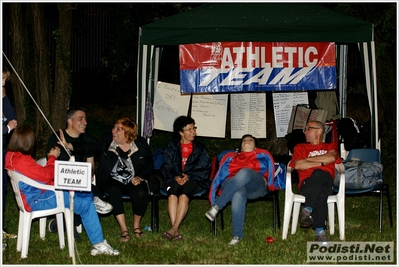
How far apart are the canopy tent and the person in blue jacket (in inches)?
40.4

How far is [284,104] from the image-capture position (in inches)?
387

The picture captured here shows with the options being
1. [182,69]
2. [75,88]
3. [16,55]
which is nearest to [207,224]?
[182,69]

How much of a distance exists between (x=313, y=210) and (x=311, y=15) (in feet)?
8.89

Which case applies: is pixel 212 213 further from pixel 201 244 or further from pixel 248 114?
pixel 248 114

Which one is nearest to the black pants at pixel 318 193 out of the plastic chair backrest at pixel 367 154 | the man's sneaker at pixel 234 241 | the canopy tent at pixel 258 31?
the man's sneaker at pixel 234 241

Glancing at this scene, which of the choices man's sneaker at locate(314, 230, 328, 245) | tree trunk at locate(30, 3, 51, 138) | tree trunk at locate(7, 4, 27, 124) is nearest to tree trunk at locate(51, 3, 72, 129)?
tree trunk at locate(30, 3, 51, 138)

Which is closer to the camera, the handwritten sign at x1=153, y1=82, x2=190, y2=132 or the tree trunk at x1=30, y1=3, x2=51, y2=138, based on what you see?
the handwritten sign at x1=153, y1=82, x2=190, y2=132

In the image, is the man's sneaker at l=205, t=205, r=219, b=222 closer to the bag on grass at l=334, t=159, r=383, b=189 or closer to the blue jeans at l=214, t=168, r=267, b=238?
the blue jeans at l=214, t=168, r=267, b=238

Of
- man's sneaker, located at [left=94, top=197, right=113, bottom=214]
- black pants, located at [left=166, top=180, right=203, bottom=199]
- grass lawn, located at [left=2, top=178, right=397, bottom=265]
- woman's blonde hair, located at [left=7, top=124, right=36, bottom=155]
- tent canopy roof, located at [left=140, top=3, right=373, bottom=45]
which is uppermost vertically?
tent canopy roof, located at [left=140, top=3, right=373, bottom=45]

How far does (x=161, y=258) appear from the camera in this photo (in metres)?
5.98

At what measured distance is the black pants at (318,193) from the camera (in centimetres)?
645

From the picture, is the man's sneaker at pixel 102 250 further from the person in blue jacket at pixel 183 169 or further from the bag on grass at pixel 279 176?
the bag on grass at pixel 279 176

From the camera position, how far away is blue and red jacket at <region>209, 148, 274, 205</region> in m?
7.00

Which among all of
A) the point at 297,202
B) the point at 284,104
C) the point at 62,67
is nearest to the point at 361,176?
the point at 297,202
